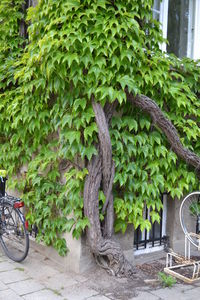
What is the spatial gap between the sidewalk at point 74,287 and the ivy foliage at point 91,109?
419mm

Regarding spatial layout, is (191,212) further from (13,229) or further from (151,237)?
(13,229)

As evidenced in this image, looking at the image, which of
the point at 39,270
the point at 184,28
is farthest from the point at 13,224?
the point at 184,28

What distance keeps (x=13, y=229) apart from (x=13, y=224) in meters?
0.07

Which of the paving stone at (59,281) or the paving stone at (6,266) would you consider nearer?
the paving stone at (59,281)

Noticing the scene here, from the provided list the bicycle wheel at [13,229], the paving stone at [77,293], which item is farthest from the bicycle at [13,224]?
the paving stone at [77,293]

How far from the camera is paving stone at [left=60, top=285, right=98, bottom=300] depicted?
3.80m

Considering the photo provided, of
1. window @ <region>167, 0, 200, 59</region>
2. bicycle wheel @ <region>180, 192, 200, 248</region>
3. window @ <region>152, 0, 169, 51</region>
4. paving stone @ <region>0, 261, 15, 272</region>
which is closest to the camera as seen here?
paving stone @ <region>0, 261, 15, 272</region>

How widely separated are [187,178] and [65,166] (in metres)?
1.60

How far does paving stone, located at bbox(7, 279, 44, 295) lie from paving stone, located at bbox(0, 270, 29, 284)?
99mm

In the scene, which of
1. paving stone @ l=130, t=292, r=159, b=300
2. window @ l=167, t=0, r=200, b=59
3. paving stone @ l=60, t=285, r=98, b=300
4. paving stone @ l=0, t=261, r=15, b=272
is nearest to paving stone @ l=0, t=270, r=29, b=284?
paving stone @ l=0, t=261, r=15, b=272

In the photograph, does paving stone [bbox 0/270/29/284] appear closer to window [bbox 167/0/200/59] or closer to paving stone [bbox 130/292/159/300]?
paving stone [bbox 130/292/159/300]

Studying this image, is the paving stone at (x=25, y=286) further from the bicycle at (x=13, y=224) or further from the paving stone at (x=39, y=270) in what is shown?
the bicycle at (x=13, y=224)

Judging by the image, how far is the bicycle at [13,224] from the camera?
15.4ft

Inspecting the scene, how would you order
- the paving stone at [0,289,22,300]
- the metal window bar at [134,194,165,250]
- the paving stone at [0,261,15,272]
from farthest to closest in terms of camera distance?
1. the metal window bar at [134,194,165,250]
2. the paving stone at [0,261,15,272]
3. the paving stone at [0,289,22,300]
